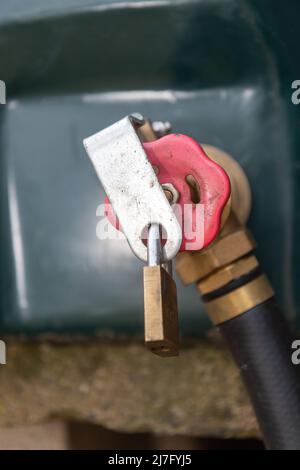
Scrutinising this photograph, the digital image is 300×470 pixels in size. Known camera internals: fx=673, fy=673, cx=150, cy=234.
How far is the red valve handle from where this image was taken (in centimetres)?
37

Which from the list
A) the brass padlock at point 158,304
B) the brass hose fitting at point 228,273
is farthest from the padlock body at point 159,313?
the brass hose fitting at point 228,273

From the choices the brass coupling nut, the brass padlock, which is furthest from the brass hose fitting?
the brass padlock

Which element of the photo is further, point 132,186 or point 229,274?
point 229,274

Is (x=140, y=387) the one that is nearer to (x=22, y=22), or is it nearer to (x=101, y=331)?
(x=101, y=331)

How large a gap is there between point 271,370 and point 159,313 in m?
0.16

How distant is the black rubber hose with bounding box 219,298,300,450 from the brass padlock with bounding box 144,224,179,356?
13cm

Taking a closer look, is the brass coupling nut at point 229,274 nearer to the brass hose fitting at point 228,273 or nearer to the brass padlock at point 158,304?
the brass hose fitting at point 228,273

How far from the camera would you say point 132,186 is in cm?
36

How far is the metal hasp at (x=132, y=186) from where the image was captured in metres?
0.35

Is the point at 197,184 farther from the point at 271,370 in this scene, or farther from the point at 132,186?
the point at 271,370

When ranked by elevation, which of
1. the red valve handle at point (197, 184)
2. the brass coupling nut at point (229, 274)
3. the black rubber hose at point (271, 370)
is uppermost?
the red valve handle at point (197, 184)

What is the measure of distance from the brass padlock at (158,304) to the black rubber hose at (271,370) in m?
0.13

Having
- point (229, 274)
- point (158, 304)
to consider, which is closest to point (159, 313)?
point (158, 304)

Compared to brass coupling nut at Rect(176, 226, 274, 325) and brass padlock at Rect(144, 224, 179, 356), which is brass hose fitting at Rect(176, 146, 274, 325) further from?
brass padlock at Rect(144, 224, 179, 356)
